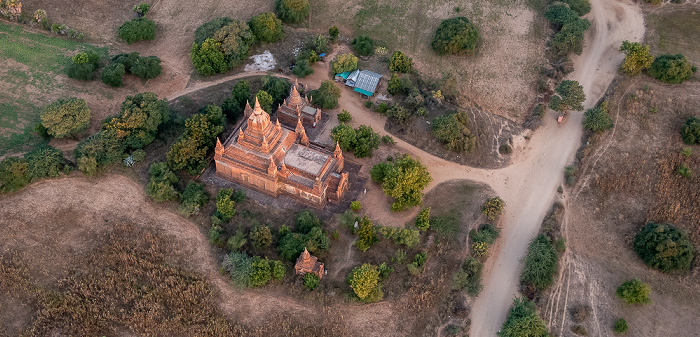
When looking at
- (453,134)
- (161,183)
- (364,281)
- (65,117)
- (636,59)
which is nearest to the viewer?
(364,281)

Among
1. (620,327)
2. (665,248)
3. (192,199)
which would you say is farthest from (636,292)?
(192,199)

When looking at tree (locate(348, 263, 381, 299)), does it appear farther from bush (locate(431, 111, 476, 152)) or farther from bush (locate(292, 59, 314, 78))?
bush (locate(292, 59, 314, 78))

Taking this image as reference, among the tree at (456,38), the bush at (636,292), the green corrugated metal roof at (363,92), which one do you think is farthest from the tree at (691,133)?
the green corrugated metal roof at (363,92)

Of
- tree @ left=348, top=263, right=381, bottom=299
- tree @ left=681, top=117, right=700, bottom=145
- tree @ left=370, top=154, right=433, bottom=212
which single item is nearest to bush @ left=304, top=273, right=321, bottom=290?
tree @ left=348, top=263, right=381, bottom=299

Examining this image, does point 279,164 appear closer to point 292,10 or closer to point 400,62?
point 400,62

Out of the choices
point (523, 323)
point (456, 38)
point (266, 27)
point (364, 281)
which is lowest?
point (364, 281)

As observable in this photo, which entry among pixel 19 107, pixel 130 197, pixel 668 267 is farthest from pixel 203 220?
pixel 668 267

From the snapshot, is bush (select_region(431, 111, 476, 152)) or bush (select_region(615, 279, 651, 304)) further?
bush (select_region(431, 111, 476, 152))
